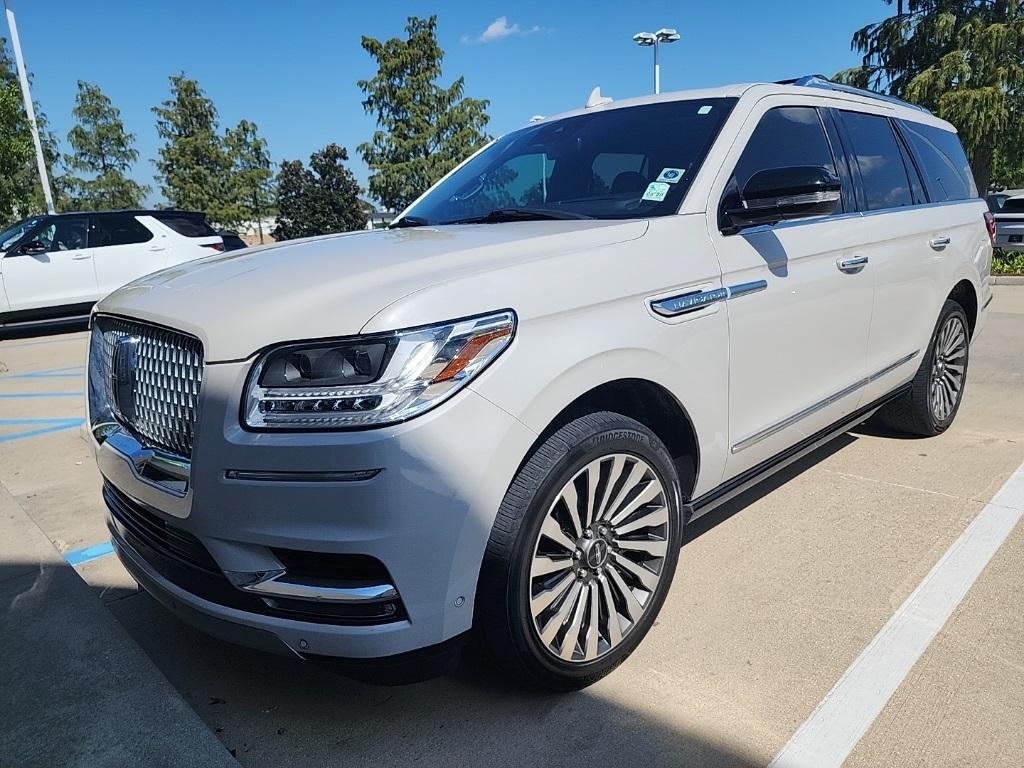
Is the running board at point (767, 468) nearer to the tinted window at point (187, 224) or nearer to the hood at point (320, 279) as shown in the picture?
the hood at point (320, 279)

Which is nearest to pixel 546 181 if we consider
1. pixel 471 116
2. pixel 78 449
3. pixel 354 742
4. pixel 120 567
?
pixel 354 742

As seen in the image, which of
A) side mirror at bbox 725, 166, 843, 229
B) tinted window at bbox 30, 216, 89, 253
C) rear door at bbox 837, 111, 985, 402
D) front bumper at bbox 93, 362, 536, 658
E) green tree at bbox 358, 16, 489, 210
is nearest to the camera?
front bumper at bbox 93, 362, 536, 658

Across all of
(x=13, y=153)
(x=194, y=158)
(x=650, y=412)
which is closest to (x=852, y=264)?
(x=650, y=412)

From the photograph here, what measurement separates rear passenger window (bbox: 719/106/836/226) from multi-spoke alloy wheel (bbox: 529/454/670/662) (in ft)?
3.46

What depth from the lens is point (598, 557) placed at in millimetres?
2301

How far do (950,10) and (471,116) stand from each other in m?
17.7

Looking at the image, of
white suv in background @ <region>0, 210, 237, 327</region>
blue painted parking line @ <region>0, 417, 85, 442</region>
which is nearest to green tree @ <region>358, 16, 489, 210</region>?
white suv in background @ <region>0, 210, 237, 327</region>

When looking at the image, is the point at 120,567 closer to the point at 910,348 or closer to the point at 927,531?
the point at 927,531

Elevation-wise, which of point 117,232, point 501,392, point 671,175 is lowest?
point 501,392

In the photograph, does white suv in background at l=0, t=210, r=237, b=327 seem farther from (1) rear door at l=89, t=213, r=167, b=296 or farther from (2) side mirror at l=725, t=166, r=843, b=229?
(2) side mirror at l=725, t=166, r=843, b=229

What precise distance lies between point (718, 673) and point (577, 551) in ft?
2.18

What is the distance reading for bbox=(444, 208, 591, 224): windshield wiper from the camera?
2.84m

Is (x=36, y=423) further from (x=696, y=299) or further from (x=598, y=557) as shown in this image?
(x=696, y=299)

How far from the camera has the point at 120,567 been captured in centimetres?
329
